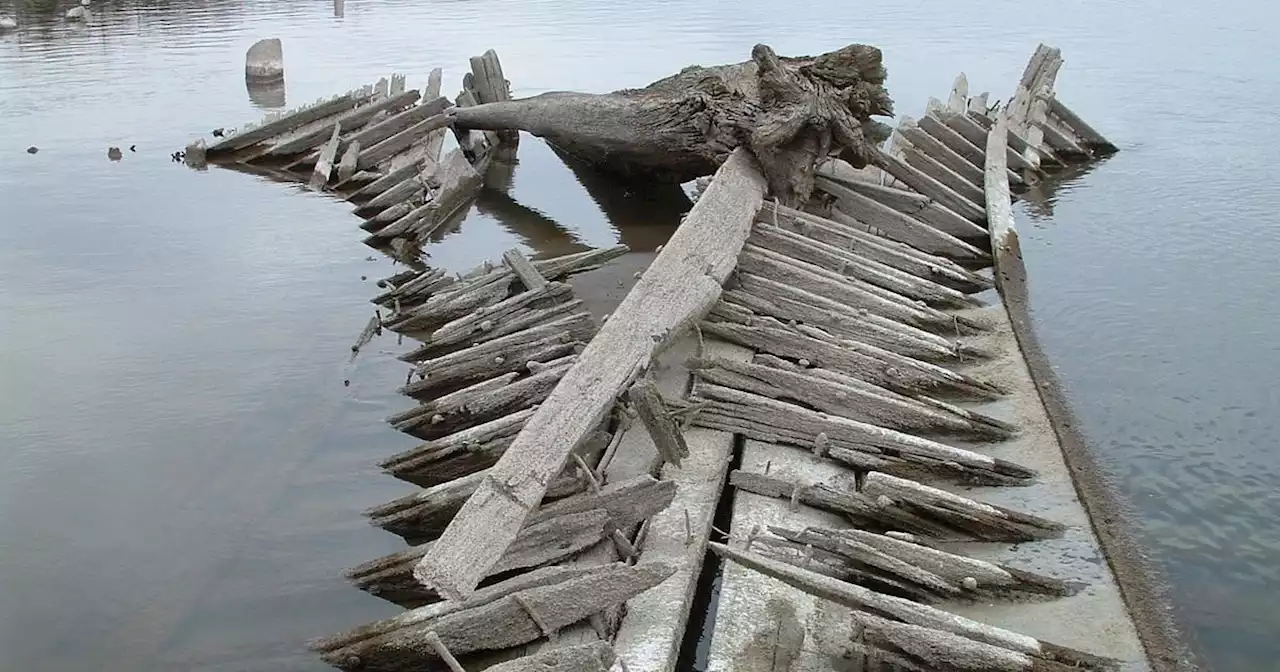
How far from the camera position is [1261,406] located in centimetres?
926

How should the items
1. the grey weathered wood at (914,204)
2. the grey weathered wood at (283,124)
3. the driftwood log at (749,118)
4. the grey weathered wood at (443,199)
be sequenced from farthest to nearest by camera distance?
the grey weathered wood at (283,124) < the grey weathered wood at (443,199) < the grey weathered wood at (914,204) < the driftwood log at (749,118)

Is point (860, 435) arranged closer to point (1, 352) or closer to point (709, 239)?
point (709, 239)

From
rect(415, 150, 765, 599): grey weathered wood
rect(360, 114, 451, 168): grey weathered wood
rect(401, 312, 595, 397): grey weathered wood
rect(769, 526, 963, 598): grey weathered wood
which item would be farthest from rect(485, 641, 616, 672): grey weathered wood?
rect(360, 114, 451, 168): grey weathered wood

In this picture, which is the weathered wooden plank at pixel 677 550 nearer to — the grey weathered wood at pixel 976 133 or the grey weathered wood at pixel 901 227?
the grey weathered wood at pixel 901 227

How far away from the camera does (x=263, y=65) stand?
84.2ft

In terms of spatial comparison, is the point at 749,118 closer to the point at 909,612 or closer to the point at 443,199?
the point at 443,199

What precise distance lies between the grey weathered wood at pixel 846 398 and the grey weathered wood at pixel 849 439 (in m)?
0.16

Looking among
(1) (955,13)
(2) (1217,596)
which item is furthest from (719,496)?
(1) (955,13)

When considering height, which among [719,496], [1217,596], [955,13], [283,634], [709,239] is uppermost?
[955,13]

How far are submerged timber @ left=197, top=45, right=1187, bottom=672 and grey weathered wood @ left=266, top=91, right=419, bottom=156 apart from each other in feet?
17.6

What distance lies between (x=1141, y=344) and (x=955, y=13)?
3392cm

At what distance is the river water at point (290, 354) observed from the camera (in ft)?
22.4

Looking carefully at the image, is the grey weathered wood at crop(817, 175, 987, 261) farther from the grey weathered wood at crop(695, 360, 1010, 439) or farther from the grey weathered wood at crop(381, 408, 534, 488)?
the grey weathered wood at crop(381, 408, 534, 488)

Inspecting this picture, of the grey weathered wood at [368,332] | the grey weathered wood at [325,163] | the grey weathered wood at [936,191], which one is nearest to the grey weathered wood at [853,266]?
the grey weathered wood at [936,191]
